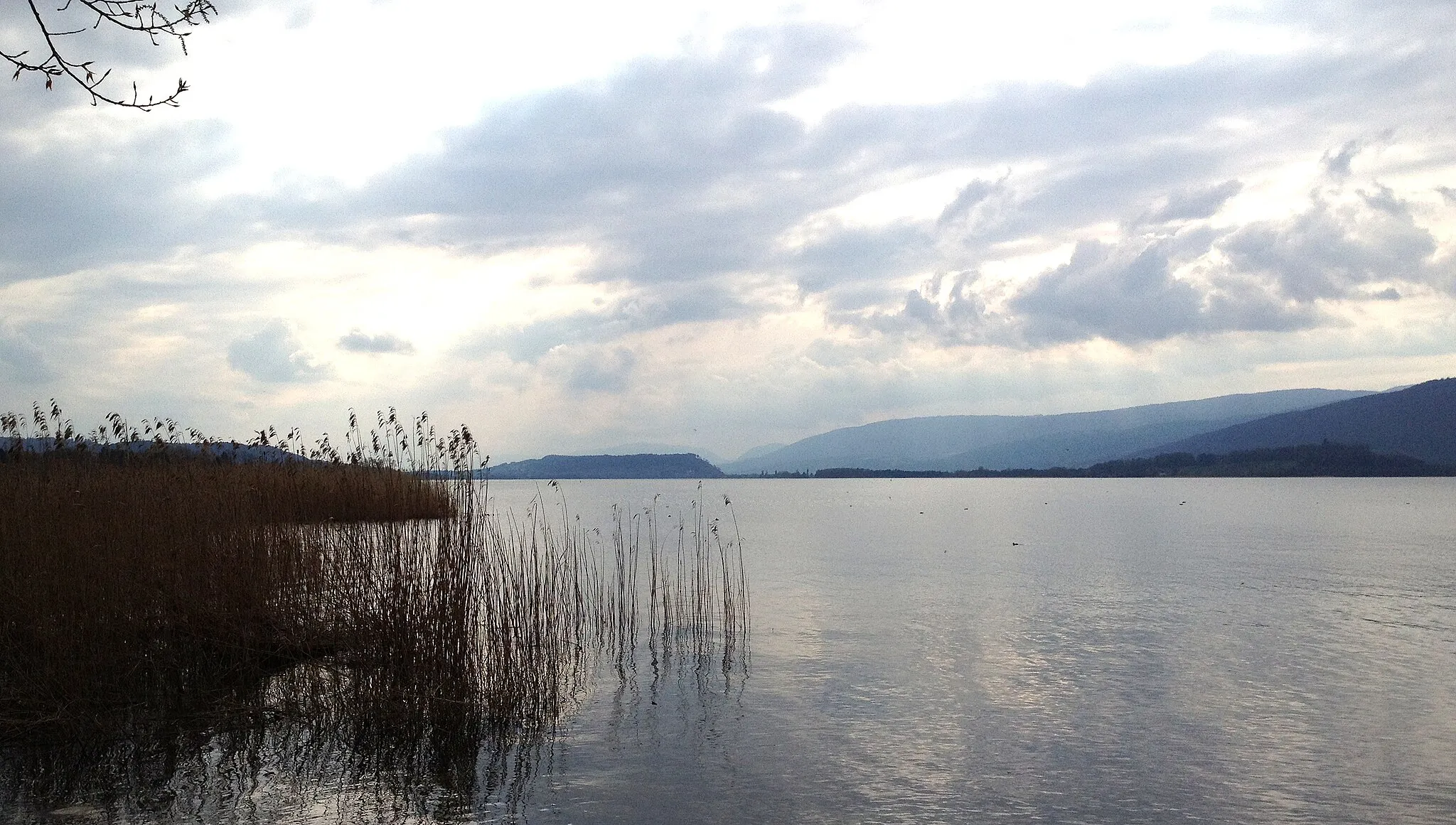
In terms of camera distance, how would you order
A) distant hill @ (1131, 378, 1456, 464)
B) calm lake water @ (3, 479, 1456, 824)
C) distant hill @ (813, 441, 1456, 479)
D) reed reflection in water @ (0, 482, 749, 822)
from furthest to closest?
distant hill @ (1131, 378, 1456, 464) < distant hill @ (813, 441, 1456, 479) < calm lake water @ (3, 479, 1456, 824) < reed reflection in water @ (0, 482, 749, 822)

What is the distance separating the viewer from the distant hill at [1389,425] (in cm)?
15475

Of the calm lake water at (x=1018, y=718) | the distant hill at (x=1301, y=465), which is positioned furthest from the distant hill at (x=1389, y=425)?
the calm lake water at (x=1018, y=718)

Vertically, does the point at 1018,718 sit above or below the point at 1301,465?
above

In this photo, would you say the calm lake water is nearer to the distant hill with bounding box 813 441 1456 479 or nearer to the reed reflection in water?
the reed reflection in water

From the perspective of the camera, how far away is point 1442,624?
52.8 ft

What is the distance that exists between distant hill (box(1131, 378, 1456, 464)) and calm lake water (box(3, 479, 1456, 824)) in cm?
16071

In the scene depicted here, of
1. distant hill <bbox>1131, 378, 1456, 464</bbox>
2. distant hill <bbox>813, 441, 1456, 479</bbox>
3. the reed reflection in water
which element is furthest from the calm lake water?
distant hill <bbox>1131, 378, 1456, 464</bbox>

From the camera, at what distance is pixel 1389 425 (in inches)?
6550

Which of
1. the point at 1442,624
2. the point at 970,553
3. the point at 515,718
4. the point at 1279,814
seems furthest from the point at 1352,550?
the point at 515,718

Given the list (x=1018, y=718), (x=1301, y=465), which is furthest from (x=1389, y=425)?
(x=1018, y=718)

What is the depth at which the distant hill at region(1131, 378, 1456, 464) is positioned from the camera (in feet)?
508

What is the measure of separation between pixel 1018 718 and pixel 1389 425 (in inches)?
7546

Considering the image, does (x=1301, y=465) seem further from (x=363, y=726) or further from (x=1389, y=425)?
(x=363, y=726)

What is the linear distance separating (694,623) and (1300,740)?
8.67 metres
